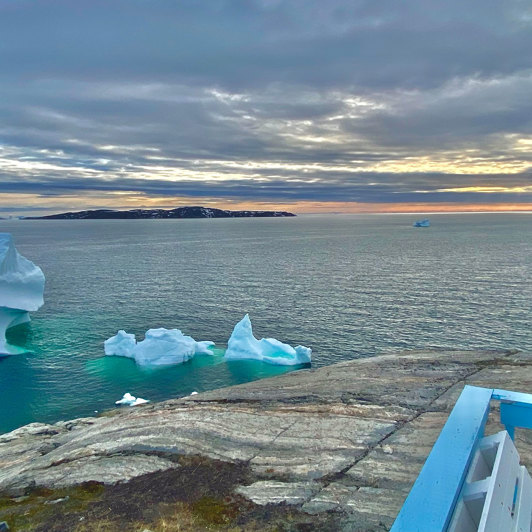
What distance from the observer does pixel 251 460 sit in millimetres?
13766

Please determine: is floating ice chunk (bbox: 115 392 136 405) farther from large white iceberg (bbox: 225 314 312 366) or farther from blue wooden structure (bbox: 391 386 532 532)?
blue wooden structure (bbox: 391 386 532 532)

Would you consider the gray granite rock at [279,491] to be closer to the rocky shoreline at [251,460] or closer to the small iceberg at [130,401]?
the rocky shoreline at [251,460]

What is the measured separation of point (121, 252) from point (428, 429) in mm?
116147

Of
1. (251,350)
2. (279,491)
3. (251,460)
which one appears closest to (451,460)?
(279,491)

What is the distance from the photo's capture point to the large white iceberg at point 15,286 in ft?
144

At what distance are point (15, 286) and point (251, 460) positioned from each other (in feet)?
131

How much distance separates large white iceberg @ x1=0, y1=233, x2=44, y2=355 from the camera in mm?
43856

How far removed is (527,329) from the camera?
141 feet

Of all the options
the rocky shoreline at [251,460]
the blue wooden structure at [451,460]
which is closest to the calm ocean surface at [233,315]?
the rocky shoreline at [251,460]

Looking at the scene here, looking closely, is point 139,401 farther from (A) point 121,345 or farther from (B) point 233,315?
(B) point 233,315

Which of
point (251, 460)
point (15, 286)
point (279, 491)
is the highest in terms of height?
point (15, 286)

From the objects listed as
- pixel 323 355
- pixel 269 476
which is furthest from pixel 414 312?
pixel 269 476

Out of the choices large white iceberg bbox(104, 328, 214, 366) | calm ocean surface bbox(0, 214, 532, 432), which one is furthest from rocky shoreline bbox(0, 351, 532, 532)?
large white iceberg bbox(104, 328, 214, 366)

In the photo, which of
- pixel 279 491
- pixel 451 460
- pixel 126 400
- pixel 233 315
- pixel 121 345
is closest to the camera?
pixel 451 460
